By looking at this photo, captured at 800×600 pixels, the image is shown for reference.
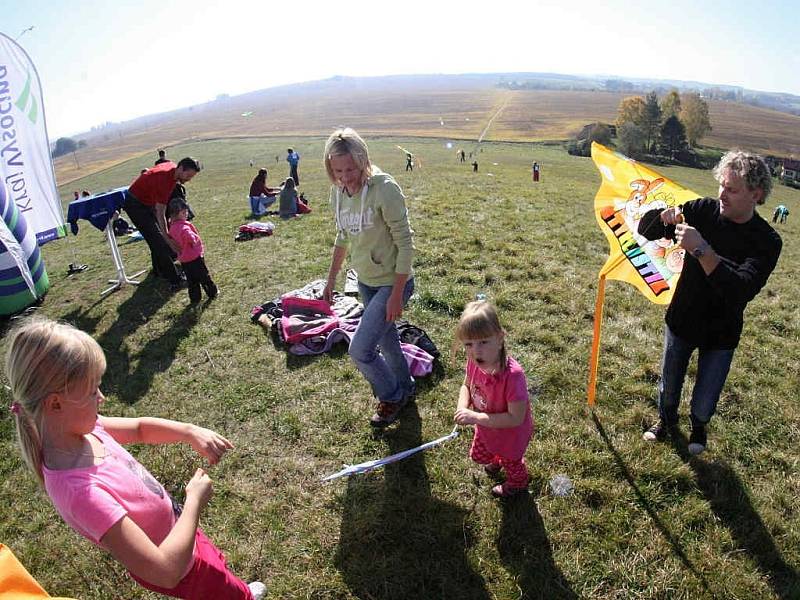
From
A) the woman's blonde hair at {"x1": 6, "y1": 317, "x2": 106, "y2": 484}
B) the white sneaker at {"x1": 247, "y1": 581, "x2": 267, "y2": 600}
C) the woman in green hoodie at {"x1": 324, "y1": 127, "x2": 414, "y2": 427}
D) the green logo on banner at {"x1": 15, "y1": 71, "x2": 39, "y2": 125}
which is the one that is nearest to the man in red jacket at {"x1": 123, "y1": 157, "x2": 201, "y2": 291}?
the green logo on banner at {"x1": 15, "y1": 71, "x2": 39, "y2": 125}

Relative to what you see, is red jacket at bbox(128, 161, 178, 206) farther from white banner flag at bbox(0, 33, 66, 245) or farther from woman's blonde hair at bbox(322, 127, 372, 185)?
woman's blonde hair at bbox(322, 127, 372, 185)

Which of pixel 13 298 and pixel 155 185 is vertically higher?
pixel 155 185

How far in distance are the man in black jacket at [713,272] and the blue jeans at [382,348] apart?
2146 mm

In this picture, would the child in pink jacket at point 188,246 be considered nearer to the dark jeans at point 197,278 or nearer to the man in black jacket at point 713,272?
the dark jeans at point 197,278

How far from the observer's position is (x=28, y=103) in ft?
24.1

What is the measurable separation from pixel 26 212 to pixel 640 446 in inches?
370

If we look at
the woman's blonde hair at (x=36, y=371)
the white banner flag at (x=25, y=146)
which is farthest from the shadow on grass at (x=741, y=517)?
the white banner flag at (x=25, y=146)

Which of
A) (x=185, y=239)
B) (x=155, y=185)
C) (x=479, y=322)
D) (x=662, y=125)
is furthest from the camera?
(x=662, y=125)

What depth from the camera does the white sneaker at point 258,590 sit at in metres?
2.98

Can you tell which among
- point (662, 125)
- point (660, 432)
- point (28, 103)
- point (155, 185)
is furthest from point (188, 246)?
point (662, 125)

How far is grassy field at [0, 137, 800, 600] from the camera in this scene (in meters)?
3.05

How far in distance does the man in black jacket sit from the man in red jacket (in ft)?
22.4

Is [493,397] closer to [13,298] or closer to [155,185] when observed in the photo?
[155,185]

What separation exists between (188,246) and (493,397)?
5741mm
